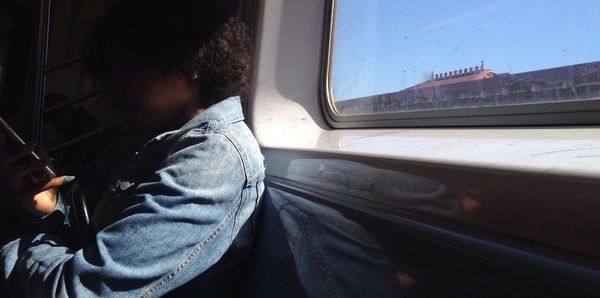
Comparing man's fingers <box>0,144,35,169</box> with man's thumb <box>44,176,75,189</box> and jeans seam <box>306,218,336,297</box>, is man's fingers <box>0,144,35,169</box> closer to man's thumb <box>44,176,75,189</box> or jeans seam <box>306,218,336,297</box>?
man's thumb <box>44,176,75,189</box>

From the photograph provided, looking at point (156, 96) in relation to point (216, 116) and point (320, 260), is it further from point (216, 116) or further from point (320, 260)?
point (320, 260)

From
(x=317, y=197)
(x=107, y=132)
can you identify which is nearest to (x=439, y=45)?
(x=317, y=197)

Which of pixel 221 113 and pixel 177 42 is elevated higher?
pixel 177 42

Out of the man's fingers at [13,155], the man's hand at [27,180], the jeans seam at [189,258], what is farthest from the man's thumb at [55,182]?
the jeans seam at [189,258]

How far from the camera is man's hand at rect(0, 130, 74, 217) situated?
4.40 feet

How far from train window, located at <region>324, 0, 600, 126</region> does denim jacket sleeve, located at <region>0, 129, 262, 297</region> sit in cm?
57

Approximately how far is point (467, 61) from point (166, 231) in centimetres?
84

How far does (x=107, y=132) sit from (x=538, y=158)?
2.24m

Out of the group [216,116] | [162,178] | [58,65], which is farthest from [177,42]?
[58,65]

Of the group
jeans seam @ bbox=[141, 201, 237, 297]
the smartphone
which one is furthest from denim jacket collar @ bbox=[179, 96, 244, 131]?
the smartphone

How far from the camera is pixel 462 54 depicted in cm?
108

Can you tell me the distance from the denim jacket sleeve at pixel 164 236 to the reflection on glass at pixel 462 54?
589mm

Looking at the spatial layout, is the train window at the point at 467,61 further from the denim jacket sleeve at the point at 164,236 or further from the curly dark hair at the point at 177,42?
the denim jacket sleeve at the point at 164,236

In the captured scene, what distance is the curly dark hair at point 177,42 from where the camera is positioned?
51.7 inches
